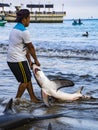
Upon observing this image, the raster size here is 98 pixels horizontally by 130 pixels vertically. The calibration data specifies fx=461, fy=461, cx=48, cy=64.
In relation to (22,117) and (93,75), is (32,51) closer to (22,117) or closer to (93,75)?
(22,117)

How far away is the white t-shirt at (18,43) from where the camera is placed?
9.11 m

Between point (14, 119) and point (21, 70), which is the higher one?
point (21, 70)

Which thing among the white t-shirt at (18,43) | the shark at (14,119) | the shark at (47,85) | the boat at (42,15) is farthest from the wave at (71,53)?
the boat at (42,15)

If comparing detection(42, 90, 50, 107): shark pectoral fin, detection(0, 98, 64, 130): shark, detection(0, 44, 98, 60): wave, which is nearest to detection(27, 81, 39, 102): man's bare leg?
detection(42, 90, 50, 107): shark pectoral fin

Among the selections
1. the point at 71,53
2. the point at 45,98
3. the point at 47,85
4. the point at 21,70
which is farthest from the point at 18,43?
the point at 71,53

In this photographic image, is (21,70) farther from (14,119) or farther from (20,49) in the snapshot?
(14,119)

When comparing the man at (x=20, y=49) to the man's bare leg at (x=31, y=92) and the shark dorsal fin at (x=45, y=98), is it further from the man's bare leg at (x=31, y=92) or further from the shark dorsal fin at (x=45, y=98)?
the shark dorsal fin at (x=45, y=98)

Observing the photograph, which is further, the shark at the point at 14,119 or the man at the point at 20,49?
the man at the point at 20,49

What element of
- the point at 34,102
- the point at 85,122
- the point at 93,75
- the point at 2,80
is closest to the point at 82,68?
the point at 93,75

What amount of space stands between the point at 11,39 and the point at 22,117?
2247 millimetres

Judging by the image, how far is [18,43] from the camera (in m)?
9.21

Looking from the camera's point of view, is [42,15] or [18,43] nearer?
[18,43]

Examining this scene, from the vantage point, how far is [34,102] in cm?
963

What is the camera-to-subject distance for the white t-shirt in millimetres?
9109
